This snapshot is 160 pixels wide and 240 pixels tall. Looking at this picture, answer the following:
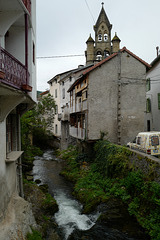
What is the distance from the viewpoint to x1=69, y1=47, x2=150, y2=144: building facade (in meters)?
16.8

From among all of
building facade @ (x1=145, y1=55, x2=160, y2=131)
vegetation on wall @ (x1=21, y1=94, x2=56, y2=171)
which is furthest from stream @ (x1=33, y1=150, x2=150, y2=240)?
vegetation on wall @ (x1=21, y1=94, x2=56, y2=171)

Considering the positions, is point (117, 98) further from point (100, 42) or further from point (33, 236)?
point (100, 42)

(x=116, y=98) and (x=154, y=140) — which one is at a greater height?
(x=116, y=98)

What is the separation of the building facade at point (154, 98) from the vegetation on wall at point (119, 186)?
9663 mm

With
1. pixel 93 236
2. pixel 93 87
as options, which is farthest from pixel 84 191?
pixel 93 87

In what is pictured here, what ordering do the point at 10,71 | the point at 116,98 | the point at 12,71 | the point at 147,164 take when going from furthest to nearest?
the point at 116,98, the point at 147,164, the point at 12,71, the point at 10,71

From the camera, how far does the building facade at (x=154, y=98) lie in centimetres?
2177

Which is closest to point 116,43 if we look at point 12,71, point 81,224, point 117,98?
point 117,98

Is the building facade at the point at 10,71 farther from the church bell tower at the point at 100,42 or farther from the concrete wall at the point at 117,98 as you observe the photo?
the church bell tower at the point at 100,42

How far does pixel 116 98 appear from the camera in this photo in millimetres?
17328

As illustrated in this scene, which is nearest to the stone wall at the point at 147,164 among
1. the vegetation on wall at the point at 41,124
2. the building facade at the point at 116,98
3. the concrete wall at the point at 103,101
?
the concrete wall at the point at 103,101

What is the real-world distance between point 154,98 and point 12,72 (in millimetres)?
20800

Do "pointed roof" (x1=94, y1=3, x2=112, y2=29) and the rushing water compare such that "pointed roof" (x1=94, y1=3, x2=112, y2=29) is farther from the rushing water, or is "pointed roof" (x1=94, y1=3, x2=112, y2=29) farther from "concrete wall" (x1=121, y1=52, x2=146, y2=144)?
the rushing water

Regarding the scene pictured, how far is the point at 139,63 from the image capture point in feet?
57.4
